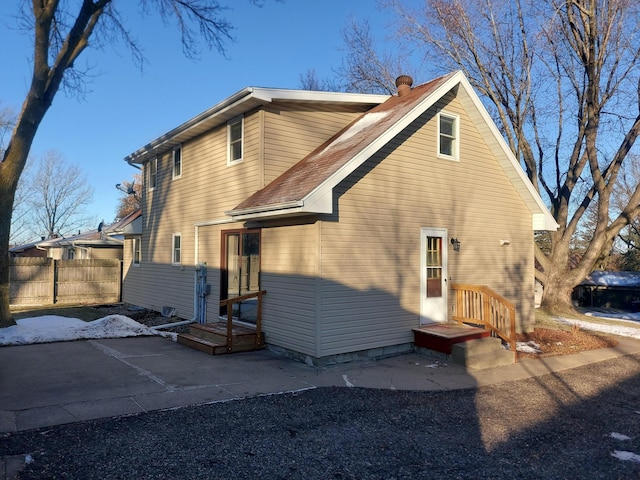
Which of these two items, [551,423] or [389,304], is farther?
[389,304]

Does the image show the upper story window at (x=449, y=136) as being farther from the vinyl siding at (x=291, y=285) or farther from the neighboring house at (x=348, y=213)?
the vinyl siding at (x=291, y=285)

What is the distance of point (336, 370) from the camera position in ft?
25.2

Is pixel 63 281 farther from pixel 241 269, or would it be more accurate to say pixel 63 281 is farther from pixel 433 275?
pixel 433 275

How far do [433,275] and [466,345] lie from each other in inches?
73.1

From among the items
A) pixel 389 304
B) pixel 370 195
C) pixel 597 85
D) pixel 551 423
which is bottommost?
pixel 551 423

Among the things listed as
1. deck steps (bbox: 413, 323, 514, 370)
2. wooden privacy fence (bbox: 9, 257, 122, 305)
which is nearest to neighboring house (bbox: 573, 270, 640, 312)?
deck steps (bbox: 413, 323, 514, 370)

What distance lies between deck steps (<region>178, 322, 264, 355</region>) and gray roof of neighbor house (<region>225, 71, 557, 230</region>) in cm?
222

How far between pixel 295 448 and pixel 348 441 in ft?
1.92

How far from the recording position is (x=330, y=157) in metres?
8.48

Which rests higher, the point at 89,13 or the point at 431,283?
the point at 89,13

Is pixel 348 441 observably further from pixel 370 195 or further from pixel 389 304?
pixel 370 195

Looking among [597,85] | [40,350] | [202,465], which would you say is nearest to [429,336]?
[202,465]

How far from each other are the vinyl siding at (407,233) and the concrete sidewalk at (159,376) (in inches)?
34.4

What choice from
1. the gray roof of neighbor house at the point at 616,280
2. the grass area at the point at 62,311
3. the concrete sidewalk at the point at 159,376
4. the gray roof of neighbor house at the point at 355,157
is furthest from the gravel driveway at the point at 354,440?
the gray roof of neighbor house at the point at 616,280
